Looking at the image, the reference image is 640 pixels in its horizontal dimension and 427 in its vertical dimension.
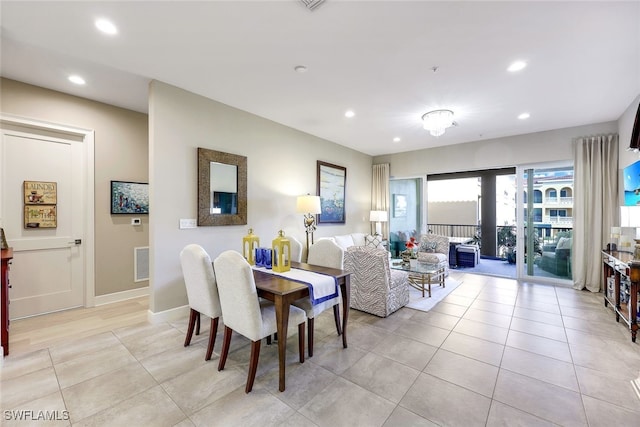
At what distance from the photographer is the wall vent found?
401 centimetres

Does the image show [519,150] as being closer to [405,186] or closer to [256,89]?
[405,186]

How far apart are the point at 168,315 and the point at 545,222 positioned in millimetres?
6452

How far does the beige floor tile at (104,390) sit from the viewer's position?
5.86 feet

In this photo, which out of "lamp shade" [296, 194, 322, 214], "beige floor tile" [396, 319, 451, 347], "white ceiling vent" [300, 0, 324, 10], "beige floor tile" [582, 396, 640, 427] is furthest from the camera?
"lamp shade" [296, 194, 322, 214]

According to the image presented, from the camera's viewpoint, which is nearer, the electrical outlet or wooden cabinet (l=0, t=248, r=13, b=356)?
wooden cabinet (l=0, t=248, r=13, b=356)

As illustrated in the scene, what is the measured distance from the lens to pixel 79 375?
2139 millimetres

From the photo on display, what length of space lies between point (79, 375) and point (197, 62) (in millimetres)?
3017

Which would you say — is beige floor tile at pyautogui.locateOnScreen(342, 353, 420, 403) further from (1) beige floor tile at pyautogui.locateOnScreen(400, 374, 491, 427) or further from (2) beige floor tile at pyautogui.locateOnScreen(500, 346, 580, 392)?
(2) beige floor tile at pyautogui.locateOnScreen(500, 346, 580, 392)

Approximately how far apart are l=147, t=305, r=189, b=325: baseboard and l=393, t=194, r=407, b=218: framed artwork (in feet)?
17.3

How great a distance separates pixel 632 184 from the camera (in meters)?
3.48

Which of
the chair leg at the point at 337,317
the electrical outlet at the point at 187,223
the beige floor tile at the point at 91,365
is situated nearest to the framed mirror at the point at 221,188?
the electrical outlet at the point at 187,223

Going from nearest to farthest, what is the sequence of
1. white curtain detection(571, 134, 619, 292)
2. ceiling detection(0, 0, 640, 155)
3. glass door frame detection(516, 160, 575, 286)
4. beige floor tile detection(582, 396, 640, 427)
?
1. beige floor tile detection(582, 396, 640, 427)
2. ceiling detection(0, 0, 640, 155)
3. white curtain detection(571, 134, 619, 292)
4. glass door frame detection(516, 160, 575, 286)

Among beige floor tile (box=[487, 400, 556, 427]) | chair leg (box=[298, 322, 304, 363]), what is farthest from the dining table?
beige floor tile (box=[487, 400, 556, 427])

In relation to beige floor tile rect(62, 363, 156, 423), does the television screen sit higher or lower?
higher
